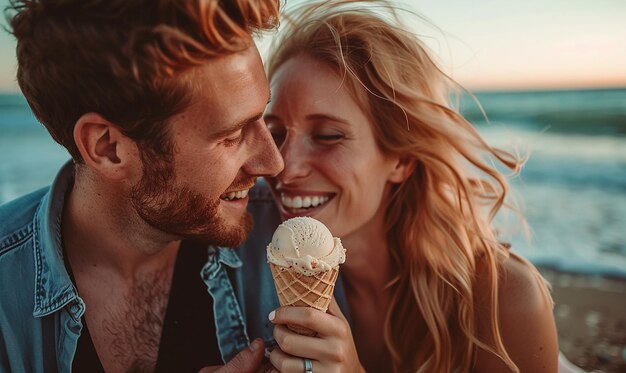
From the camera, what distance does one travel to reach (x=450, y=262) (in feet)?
11.5

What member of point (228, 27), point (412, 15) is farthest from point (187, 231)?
point (412, 15)

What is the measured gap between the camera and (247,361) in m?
2.54

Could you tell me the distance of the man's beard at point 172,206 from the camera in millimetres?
2838

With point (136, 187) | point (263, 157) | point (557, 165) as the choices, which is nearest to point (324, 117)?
point (263, 157)

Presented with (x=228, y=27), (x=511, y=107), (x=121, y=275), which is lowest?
(x=511, y=107)

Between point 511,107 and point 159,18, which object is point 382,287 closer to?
point 159,18

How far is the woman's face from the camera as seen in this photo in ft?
10.4

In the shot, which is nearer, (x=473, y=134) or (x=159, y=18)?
(x=159, y=18)

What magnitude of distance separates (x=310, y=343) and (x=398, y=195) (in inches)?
63.6

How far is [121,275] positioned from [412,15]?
2.50 meters

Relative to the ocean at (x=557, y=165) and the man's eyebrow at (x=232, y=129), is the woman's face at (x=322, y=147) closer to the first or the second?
the man's eyebrow at (x=232, y=129)

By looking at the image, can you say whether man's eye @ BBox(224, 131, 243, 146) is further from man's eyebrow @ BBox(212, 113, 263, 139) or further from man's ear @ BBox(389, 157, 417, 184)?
man's ear @ BBox(389, 157, 417, 184)

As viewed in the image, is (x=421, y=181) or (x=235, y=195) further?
(x=421, y=181)

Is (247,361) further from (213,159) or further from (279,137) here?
(279,137)
